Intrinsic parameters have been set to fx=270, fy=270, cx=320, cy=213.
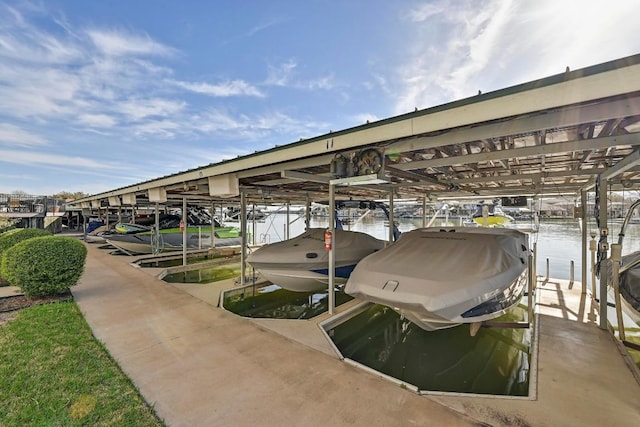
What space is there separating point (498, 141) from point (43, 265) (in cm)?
757

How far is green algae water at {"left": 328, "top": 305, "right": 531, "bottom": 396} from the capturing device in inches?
122

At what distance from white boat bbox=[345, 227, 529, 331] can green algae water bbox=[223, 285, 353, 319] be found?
2.15 metres

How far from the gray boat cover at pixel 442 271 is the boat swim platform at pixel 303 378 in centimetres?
82

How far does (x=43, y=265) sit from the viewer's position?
4891 mm

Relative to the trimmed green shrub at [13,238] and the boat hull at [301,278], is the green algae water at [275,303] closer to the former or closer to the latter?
the boat hull at [301,278]

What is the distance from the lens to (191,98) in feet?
54.3

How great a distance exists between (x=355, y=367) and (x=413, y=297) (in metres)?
1.03

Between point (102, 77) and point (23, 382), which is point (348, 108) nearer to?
point (23, 382)

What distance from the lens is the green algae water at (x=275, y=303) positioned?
17.3ft

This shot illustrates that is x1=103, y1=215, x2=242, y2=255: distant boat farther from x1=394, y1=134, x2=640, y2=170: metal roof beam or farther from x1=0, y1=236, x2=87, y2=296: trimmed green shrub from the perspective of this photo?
x1=394, y1=134, x2=640, y2=170: metal roof beam

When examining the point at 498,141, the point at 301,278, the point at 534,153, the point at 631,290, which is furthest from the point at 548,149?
the point at 301,278

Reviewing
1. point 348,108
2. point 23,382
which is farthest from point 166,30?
point 23,382

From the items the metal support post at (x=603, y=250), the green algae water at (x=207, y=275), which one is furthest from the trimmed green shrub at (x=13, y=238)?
the metal support post at (x=603, y=250)

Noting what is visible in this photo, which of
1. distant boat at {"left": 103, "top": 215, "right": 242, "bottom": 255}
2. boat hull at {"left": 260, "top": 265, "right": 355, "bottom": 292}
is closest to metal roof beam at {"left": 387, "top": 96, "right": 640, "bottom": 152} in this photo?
boat hull at {"left": 260, "top": 265, "right": 355, "bottom": 292}
